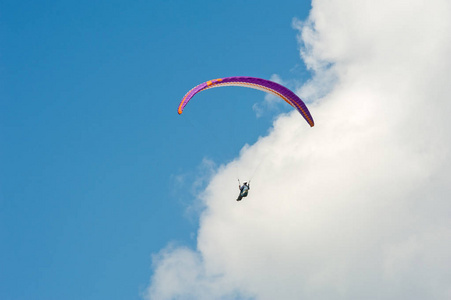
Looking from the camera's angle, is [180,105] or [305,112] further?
[305,112]

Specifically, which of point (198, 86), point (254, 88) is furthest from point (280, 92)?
point (198, 86)

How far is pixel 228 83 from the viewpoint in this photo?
56875mm

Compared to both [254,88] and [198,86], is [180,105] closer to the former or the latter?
[198,86]

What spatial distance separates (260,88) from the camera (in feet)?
192

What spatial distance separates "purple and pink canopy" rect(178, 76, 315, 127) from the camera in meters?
56.2

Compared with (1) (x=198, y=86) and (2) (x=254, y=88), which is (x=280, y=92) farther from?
(1) (x=198, y=86)

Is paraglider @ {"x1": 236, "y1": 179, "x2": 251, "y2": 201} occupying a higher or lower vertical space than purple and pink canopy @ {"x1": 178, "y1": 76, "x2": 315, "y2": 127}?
lower

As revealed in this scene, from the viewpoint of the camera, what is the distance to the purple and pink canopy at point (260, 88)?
5625 centimetres

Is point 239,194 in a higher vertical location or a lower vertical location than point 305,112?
lower

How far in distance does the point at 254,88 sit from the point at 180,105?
26.5 feet

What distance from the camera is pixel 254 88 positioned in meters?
58.8

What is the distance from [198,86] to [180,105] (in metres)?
3.03

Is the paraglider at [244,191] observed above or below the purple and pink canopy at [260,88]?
below

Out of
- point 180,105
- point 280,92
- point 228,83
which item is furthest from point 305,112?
point 180,105
